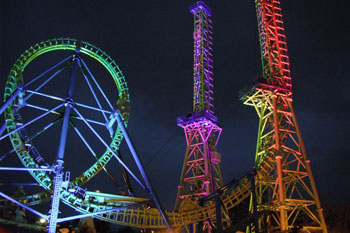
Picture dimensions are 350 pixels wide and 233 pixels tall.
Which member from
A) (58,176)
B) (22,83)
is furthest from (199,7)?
(58,176)

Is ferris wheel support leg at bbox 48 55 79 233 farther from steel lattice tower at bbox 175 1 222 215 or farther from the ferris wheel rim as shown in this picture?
steel lattice tower at bbox 175 1 222 215

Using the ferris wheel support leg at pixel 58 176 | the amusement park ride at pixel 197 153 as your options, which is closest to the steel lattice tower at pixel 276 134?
the amusement park ride at pixel 197 153

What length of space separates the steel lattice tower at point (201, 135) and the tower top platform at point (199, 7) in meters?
3.18

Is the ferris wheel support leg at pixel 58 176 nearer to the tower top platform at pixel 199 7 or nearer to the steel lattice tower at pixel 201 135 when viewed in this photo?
the steel lattice tower at pixel 201 135

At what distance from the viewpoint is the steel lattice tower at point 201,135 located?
39.1m

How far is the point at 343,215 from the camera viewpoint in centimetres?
4562

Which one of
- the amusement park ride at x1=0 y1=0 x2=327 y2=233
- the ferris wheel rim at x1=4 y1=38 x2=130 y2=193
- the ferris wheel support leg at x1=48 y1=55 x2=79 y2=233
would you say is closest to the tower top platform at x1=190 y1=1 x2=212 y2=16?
the amusement park ride at x1=0 y1=0 x2=327 y2=233

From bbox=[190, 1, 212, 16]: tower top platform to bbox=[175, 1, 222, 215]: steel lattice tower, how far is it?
3176 millimetres

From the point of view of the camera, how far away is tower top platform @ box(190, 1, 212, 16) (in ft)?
159

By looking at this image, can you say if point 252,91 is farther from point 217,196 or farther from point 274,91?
point 217,196

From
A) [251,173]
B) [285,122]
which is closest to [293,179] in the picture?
[285,122]

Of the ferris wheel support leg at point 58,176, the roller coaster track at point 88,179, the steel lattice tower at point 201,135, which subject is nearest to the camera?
the ferris wheel support leg at point 58,176

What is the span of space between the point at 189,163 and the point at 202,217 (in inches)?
442

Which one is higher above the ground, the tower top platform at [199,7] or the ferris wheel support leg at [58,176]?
the tower top platform at [199,7]
